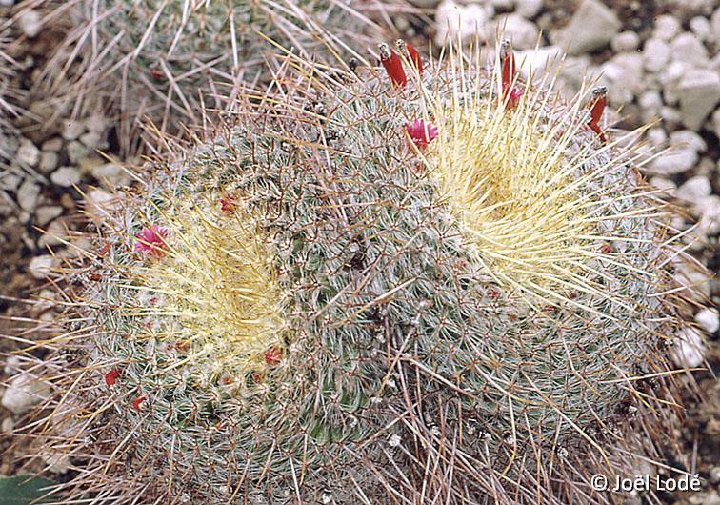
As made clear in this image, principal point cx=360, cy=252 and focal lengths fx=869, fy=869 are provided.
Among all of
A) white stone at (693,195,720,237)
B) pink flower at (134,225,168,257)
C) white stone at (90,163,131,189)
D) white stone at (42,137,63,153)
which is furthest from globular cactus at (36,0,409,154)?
white stone at (693,195,720,237)

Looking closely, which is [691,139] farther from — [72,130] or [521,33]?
[72,130]

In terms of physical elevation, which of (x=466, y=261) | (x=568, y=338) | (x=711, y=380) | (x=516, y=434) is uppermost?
(x=466, y=261)

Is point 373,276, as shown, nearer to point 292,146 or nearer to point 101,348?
point 292,146

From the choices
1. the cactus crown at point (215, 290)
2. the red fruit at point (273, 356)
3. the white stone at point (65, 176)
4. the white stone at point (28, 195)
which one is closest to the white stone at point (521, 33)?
the white stone at point (65, 176)

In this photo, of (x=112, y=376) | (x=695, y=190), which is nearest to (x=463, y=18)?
(x=695, y=190)

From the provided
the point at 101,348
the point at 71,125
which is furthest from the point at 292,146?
the point at 71,125

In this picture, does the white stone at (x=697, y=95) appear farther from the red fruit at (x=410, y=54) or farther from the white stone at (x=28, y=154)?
the white stone at (x=28, y=154)
